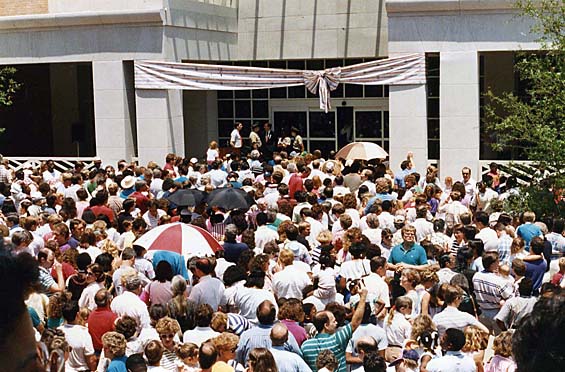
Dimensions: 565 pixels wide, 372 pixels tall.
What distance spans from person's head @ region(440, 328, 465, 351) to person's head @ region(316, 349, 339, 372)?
3.17ft

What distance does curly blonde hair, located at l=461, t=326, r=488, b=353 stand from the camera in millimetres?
7945

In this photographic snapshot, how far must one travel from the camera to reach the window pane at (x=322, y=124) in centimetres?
3177

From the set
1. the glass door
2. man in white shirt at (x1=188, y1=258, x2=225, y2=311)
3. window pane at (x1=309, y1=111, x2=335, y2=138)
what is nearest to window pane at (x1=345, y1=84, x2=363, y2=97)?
the glass door

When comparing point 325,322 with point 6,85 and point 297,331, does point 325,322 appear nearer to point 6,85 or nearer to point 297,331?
point 297,331

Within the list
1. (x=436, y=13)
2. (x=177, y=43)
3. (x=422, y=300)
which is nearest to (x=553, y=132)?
(x=422, y=300)

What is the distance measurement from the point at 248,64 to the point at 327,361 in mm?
25234

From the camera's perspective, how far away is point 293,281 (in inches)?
415

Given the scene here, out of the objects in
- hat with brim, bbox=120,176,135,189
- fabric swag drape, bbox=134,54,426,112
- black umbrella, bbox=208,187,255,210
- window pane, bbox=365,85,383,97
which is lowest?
black umbrella, bbox=208,187,255,210

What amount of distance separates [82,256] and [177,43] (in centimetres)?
1667

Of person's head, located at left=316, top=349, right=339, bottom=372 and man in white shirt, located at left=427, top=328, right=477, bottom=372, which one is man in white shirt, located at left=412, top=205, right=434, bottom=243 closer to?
man in white shirt, located at left=427, top=328, right=477, bottom=372

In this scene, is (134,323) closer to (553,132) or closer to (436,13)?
(553,132)

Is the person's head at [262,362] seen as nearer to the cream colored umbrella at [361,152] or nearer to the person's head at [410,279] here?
the person's head at [410,279]

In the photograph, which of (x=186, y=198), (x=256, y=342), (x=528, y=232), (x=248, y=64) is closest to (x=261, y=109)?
(x=248, y=64)

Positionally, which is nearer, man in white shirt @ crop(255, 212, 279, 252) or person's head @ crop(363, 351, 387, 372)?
person's head @ crop(363, 351, 387, 372)
